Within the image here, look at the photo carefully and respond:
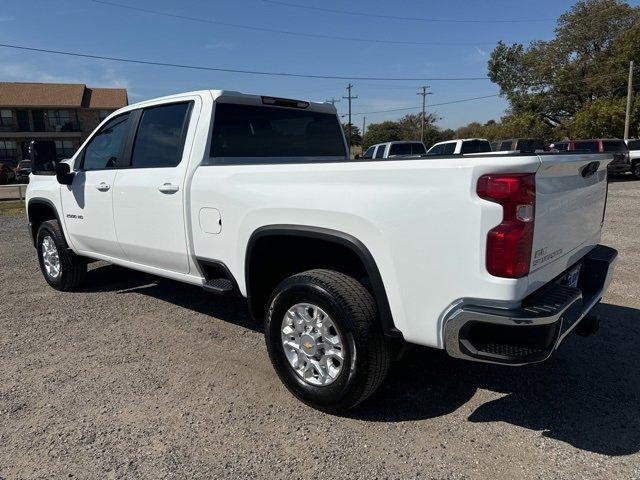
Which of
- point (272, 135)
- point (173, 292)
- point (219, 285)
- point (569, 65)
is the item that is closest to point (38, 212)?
point (173, 292)

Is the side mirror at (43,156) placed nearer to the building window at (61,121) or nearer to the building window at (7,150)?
the building window at (61,121)

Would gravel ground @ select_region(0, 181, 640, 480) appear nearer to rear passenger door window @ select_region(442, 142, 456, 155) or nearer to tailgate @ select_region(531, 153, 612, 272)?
tailgate @ select_region(531, 153, 612, 272)

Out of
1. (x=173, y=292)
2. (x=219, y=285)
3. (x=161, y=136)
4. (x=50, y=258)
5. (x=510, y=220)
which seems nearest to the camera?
(x=510, y=220)

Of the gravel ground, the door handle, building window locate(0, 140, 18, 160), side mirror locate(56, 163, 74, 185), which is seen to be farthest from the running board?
building window locate(0, 140, 18, 160)

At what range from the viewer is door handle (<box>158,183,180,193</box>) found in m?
3.77

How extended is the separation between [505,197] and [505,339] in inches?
27.2

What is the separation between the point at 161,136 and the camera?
13.7 ft

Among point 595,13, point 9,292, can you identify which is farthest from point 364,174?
point 595,13

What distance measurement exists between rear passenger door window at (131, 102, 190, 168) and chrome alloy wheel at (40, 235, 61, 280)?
2.01m

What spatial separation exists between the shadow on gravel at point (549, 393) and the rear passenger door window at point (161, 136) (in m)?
2.38

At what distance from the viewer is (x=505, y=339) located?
2404 millimetres

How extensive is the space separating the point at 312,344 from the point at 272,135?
207 centimetres

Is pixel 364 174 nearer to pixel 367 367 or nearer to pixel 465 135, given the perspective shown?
pixel 367 367

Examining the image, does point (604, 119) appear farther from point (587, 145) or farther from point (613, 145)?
point (587, 145)
